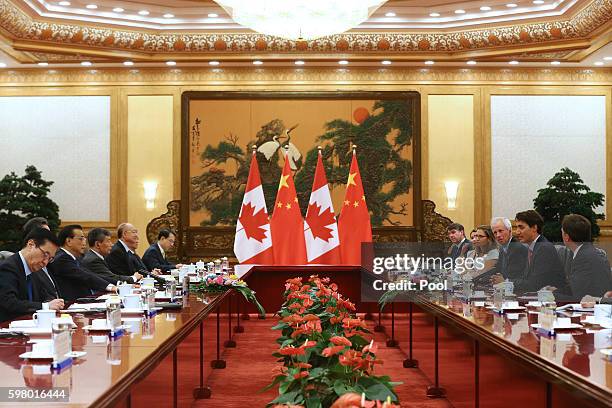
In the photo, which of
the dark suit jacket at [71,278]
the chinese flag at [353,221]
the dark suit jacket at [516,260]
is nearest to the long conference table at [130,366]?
the dark suit jacket at [71,278]

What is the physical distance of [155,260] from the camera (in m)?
9.74

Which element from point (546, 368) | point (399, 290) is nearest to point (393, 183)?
point (399, 290)

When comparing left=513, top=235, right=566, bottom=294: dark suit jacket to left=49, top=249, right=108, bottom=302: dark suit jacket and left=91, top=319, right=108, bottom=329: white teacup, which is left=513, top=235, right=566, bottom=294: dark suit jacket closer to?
left=49, top=249, right=108, bottom=302: dark suit jacket

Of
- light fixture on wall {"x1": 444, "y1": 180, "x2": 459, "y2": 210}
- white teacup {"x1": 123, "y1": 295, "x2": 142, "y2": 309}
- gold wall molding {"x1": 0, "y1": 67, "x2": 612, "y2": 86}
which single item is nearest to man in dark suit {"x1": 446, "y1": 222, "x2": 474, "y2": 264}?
light fixture on wall {"x1": 444, "y1": 180, "x2": 459, "y2": 210}

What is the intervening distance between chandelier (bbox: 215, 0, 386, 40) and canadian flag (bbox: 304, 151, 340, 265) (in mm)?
3571

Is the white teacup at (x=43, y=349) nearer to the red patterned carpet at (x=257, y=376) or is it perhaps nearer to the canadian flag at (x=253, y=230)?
the red patterned carpet at (x=257, y=376)

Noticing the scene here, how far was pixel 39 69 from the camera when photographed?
12148 mm

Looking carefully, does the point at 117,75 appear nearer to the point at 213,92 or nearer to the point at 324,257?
the point at 213,92

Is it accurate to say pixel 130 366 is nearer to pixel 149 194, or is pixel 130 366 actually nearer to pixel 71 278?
pixel 71 278

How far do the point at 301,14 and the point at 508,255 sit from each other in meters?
3.18

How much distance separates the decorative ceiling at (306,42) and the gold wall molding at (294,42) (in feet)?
0.05

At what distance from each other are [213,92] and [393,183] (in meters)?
3.14

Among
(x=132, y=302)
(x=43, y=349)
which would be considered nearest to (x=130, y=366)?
(x=43, y=349)

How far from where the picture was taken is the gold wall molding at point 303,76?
12219 millimetres
